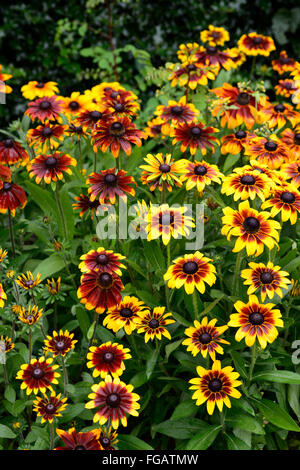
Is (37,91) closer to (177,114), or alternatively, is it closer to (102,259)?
(177,114)

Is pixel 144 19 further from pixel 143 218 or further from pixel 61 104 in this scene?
pixel 143 218

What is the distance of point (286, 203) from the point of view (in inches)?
70.7

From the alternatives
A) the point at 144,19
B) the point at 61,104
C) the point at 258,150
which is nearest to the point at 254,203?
the point at 258,150

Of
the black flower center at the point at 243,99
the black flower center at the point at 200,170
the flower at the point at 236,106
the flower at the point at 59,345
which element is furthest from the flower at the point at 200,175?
the flower at the point at 59,345

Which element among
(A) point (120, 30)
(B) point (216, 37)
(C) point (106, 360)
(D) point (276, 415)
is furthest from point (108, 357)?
(A) point (120, 30)

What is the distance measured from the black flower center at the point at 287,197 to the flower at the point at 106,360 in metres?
0.74

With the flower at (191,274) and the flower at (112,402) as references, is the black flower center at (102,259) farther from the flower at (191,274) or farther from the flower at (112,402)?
the flower at (112,402)

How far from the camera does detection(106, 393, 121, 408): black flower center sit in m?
1.45

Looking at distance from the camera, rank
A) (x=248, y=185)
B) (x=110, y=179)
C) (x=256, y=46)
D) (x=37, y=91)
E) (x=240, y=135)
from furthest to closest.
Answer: (x=256, y=46) → (x=37, y=91) → (x=240, y=135) → (x=110, y=179) → (x=248, y=185)

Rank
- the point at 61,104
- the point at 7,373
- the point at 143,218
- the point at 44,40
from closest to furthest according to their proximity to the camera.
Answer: the point at 143,218, the point at 7,373, the point at 61,104, the point at 44,40

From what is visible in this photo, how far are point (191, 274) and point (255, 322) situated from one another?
0.25m

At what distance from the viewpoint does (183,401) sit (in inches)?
73.3

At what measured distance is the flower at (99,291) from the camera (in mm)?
1589

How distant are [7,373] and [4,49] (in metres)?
3.05
